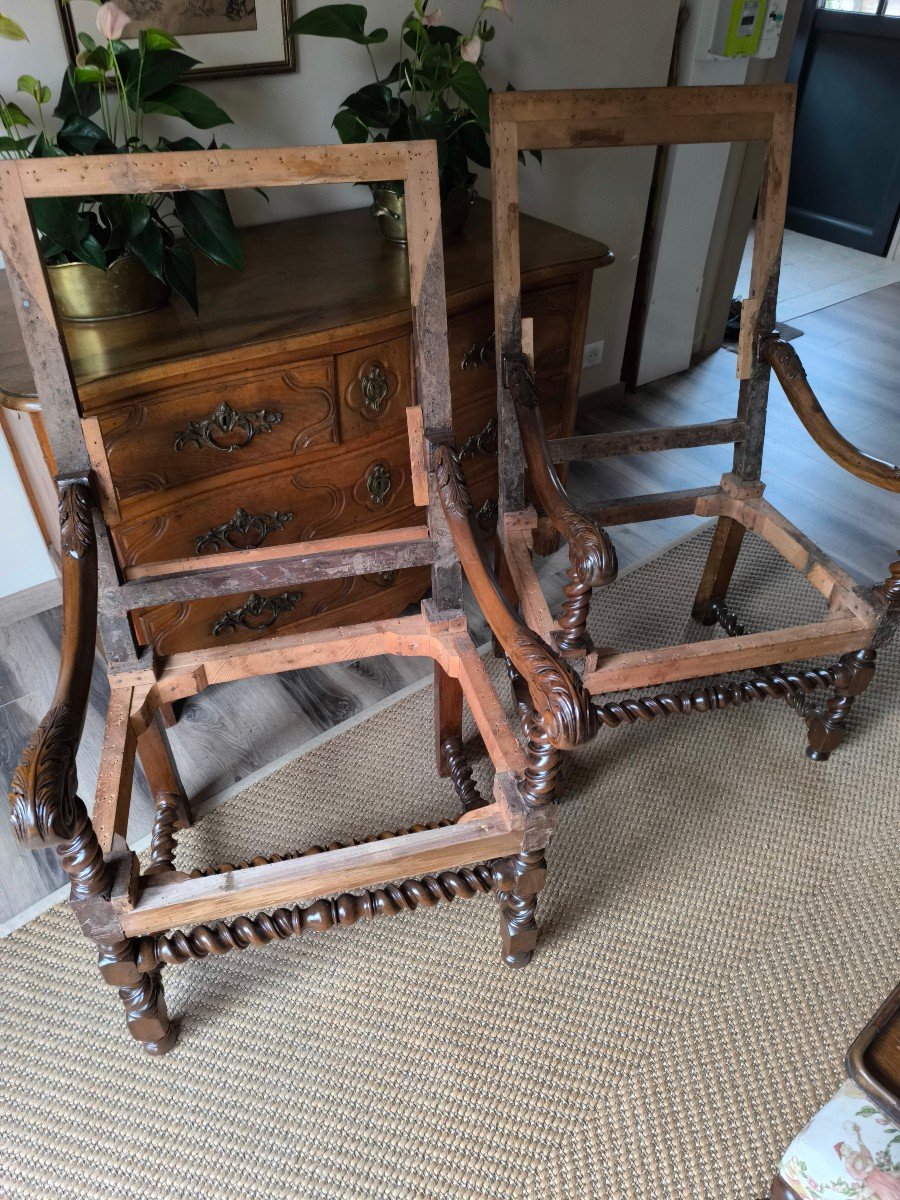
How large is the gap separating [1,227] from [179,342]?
1.10 ft

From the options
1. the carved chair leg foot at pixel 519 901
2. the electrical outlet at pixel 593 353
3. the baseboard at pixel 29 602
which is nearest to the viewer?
the carved chair leg foot at pixel 519 901

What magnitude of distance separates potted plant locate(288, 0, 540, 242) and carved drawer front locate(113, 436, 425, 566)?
47 centimetres

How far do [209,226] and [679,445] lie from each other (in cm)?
90

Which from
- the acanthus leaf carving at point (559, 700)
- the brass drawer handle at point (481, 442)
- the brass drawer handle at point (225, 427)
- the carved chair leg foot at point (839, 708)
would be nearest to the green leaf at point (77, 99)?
the brass drawer handle at point (225, 427)

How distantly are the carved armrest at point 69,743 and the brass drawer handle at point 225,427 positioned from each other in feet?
0.95

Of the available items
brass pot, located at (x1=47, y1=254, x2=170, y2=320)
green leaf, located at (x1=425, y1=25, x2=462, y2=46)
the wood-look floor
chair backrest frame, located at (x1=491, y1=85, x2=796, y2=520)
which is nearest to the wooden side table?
chair backrest frame, located at (x1=491, y1=85, x2=796, y2=520)

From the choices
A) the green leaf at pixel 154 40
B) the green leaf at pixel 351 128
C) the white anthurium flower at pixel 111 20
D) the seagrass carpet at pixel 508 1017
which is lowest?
the seagrass carpet at pixel 508 1017

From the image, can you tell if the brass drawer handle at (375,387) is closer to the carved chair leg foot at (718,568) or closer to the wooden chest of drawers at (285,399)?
the wooden chest of drawers at (285,399)

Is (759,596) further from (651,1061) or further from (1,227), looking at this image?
(1,227)

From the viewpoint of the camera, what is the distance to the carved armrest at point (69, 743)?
32.3 inches

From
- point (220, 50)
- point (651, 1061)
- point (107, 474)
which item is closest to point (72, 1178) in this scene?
point (651, 1061)

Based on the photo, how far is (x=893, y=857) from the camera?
150cm

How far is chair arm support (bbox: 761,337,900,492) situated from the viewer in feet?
4.53

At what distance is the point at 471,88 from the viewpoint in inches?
62.0
